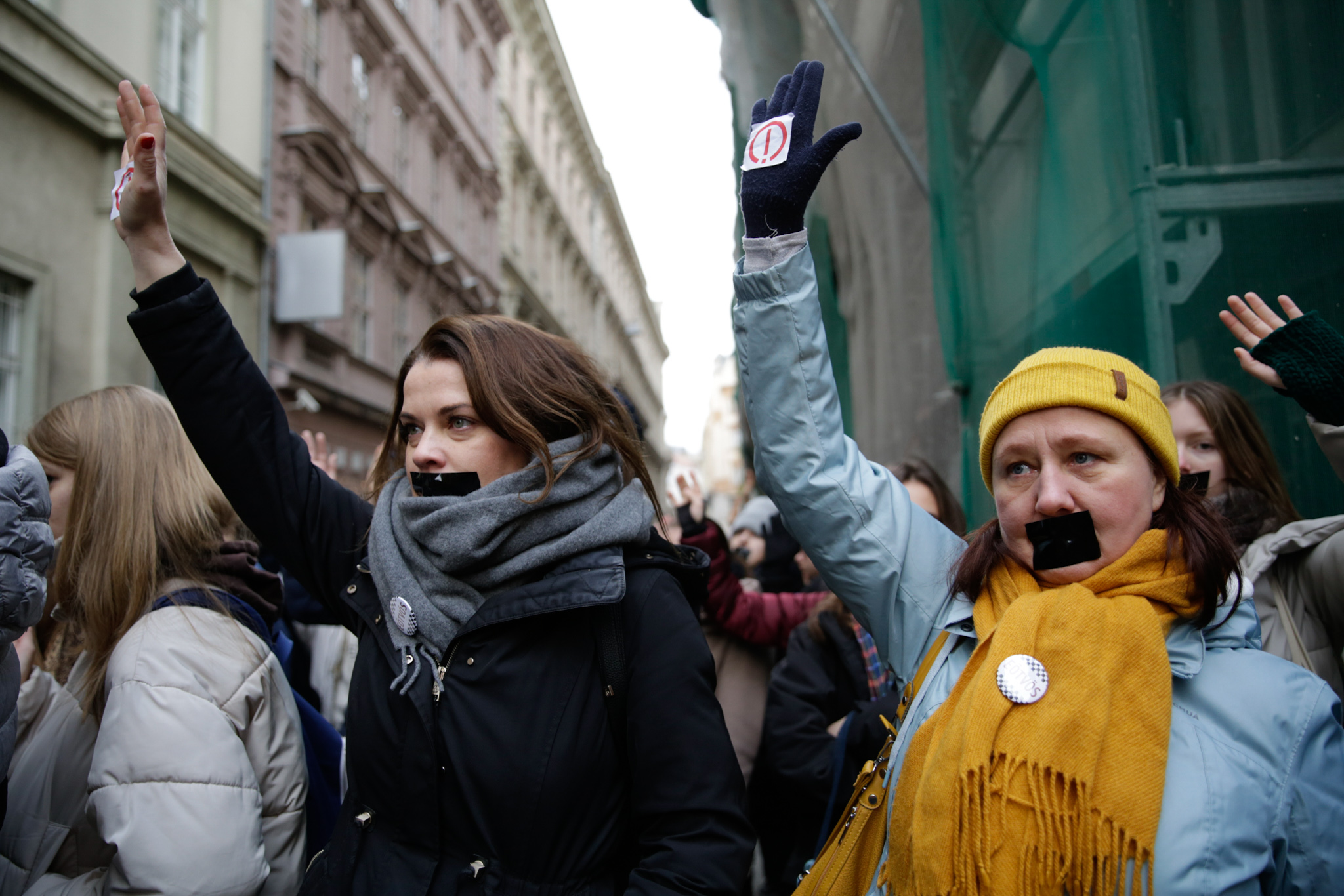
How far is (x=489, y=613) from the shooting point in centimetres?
148

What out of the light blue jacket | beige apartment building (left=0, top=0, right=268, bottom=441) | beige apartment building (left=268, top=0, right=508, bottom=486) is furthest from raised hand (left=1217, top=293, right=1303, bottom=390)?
beige apartment building (left=268, top=0, right=508, bottom=486)

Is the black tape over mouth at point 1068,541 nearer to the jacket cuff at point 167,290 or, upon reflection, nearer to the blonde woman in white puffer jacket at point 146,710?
the blonde woman in white puffer jacket at point 146,710

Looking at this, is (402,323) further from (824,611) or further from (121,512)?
(121,512)

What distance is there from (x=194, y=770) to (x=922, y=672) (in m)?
1.17

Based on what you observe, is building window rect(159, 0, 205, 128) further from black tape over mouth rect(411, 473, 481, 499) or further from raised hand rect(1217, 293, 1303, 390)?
raised hand rect(1217, 293, 1303, 390)

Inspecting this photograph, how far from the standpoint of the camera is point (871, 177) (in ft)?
19.2

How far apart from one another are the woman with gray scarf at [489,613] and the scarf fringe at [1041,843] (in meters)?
0.34

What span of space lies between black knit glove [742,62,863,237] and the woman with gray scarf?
0.49 meters

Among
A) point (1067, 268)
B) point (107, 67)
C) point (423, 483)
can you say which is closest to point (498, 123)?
point (107, 67)

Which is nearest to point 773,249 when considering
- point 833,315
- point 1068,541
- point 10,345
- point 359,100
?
point 1068,541

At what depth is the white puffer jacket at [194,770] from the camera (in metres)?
1.42

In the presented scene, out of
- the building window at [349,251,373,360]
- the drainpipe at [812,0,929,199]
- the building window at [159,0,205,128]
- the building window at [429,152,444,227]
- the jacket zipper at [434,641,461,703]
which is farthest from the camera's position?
the building window at [429,152,444,227]

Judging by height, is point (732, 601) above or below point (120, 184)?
below

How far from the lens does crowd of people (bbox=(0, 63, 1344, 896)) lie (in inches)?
49.4
